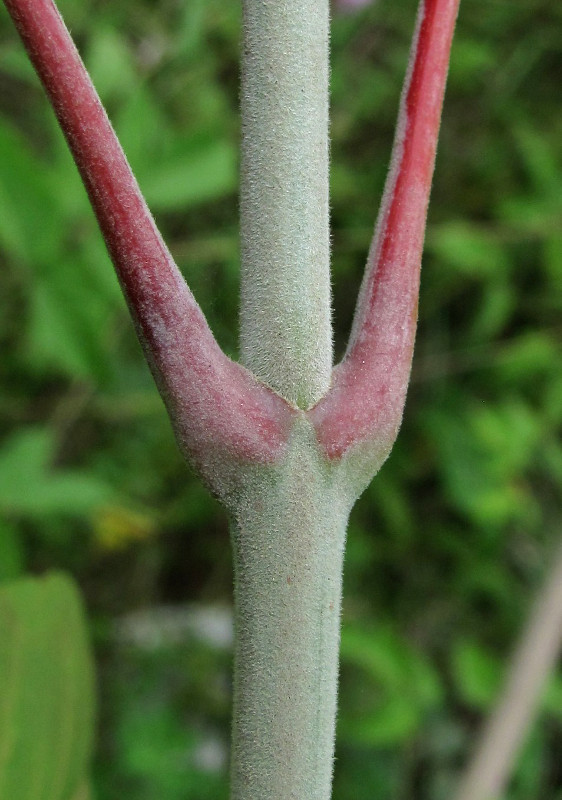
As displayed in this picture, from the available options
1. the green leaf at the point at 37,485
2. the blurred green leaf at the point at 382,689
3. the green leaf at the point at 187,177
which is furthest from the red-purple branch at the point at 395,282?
the blurred green leaf at the point at 382,689

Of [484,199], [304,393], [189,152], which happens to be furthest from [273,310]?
[484,199]

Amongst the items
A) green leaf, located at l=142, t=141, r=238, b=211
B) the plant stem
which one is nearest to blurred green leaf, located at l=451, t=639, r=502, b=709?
the plant stem

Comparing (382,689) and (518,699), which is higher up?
(382,689)

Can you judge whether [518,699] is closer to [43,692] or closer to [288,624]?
[43,692]

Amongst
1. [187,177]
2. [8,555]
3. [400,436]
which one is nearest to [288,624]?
[8,555]

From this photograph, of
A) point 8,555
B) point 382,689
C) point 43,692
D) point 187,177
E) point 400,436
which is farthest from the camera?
point 400,436

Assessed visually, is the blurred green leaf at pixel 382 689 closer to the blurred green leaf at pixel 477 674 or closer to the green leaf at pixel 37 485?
the blurred green leaf at pixel 477 674
